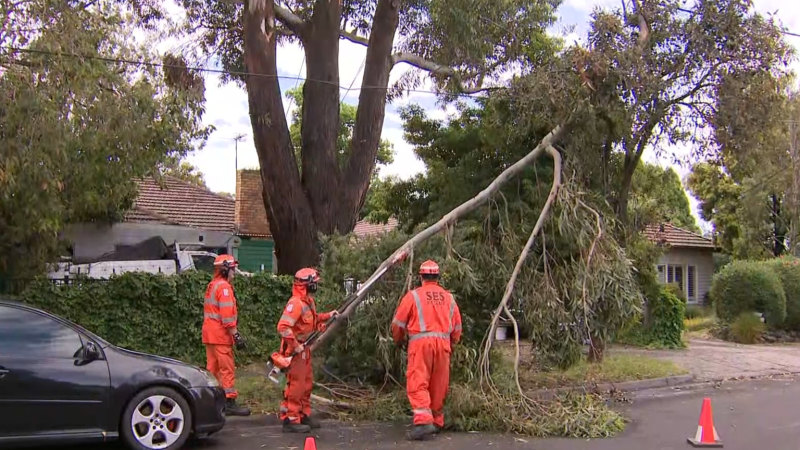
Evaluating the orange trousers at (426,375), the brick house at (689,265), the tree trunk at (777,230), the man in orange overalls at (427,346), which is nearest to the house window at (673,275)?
the brick house at (689,265)

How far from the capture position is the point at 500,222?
9695mm

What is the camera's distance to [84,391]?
236 inches

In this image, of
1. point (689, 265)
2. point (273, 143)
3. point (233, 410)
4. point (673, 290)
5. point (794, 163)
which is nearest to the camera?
point (233, 410)

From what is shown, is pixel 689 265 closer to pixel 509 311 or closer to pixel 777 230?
pixel 777 230

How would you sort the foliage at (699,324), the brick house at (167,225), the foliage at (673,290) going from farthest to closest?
the foliage at (699,324)
the foliage at (673,290)
the brick house at (167,225)

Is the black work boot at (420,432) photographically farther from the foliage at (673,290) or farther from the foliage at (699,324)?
the foliage at (699,324)

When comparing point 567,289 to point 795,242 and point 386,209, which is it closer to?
point 386,209

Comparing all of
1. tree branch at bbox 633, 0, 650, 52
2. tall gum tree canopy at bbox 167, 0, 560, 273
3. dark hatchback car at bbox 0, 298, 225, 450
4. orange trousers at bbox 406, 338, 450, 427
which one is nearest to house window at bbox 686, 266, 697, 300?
tall gum tree canopy at bbox 167, 0, 560, 273

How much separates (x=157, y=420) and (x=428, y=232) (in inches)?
157

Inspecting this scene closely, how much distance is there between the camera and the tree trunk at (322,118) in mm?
12305

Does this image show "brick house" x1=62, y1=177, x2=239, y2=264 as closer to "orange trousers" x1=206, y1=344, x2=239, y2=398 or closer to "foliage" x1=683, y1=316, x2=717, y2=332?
"orange trousers" x1=206, y1=344, x2=239, y2=398

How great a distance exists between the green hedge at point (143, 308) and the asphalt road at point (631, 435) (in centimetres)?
335

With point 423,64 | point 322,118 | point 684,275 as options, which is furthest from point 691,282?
point 322,118

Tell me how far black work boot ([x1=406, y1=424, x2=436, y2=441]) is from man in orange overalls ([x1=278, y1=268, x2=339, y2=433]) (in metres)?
1.10
